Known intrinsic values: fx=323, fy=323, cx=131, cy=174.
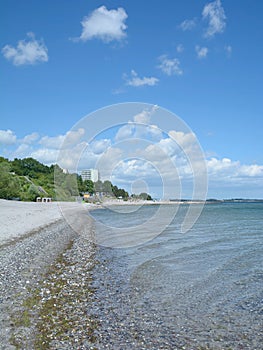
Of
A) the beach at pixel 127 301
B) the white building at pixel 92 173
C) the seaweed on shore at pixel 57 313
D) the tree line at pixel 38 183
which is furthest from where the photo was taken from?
the tree line at pixel 38 183

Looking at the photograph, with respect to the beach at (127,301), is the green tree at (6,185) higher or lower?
higher

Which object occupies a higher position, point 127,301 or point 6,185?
point 6,185

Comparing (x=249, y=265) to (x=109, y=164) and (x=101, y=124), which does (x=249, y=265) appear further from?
(x=109, y=164)

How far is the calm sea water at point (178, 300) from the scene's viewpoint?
273 inches

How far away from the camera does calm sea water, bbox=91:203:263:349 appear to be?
6.93m

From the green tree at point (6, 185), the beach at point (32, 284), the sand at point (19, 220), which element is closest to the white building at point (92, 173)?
the sand at point (19, 220)

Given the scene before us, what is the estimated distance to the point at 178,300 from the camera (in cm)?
983

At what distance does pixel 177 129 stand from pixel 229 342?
1959 centimetres

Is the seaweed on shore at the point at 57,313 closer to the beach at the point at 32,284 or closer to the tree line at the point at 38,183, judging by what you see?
the beach at the point at 32,284

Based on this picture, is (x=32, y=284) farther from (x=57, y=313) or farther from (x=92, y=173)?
(x=92, y=173)

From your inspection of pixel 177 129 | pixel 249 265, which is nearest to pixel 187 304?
pixel 249 265

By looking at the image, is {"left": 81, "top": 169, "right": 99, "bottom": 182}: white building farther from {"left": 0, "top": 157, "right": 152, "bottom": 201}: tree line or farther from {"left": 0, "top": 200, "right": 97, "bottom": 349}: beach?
{"left": 0, "top": 200, "right": 97, "bottom": 349}: beach

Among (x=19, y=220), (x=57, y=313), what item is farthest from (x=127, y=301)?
(x=19, y=220)

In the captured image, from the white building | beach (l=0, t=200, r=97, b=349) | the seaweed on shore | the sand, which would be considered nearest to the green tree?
the white building
